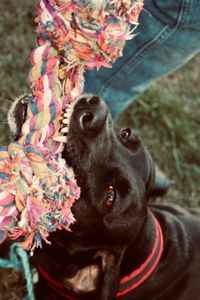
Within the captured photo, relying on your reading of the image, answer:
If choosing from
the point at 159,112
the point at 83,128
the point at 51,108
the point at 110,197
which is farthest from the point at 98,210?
the point at 159,112

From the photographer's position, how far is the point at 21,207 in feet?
6.40

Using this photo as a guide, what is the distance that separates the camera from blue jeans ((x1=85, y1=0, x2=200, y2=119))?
2.94m

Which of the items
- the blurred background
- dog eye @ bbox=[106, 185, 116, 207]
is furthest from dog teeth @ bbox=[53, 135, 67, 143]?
the blurred background

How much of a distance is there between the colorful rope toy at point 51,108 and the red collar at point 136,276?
2.74 feet

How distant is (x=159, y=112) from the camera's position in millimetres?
4559

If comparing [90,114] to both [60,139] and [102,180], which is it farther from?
[102,180]

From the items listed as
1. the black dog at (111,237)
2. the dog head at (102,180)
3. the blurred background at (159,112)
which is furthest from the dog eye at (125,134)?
the blurred background at (159,112)

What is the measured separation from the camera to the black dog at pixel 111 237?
8.15 feet

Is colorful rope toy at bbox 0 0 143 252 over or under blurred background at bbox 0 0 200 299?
over

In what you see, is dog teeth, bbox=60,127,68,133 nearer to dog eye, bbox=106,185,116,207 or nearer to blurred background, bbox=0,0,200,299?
dog eye, bbox=106,185,116,207

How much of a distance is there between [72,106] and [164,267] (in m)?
1.20

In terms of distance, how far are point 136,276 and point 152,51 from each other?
4.51ft

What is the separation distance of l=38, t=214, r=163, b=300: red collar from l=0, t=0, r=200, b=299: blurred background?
1.21 metres

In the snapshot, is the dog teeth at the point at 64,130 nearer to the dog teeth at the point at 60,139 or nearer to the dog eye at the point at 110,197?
the dog teeth at the point at 60,139
